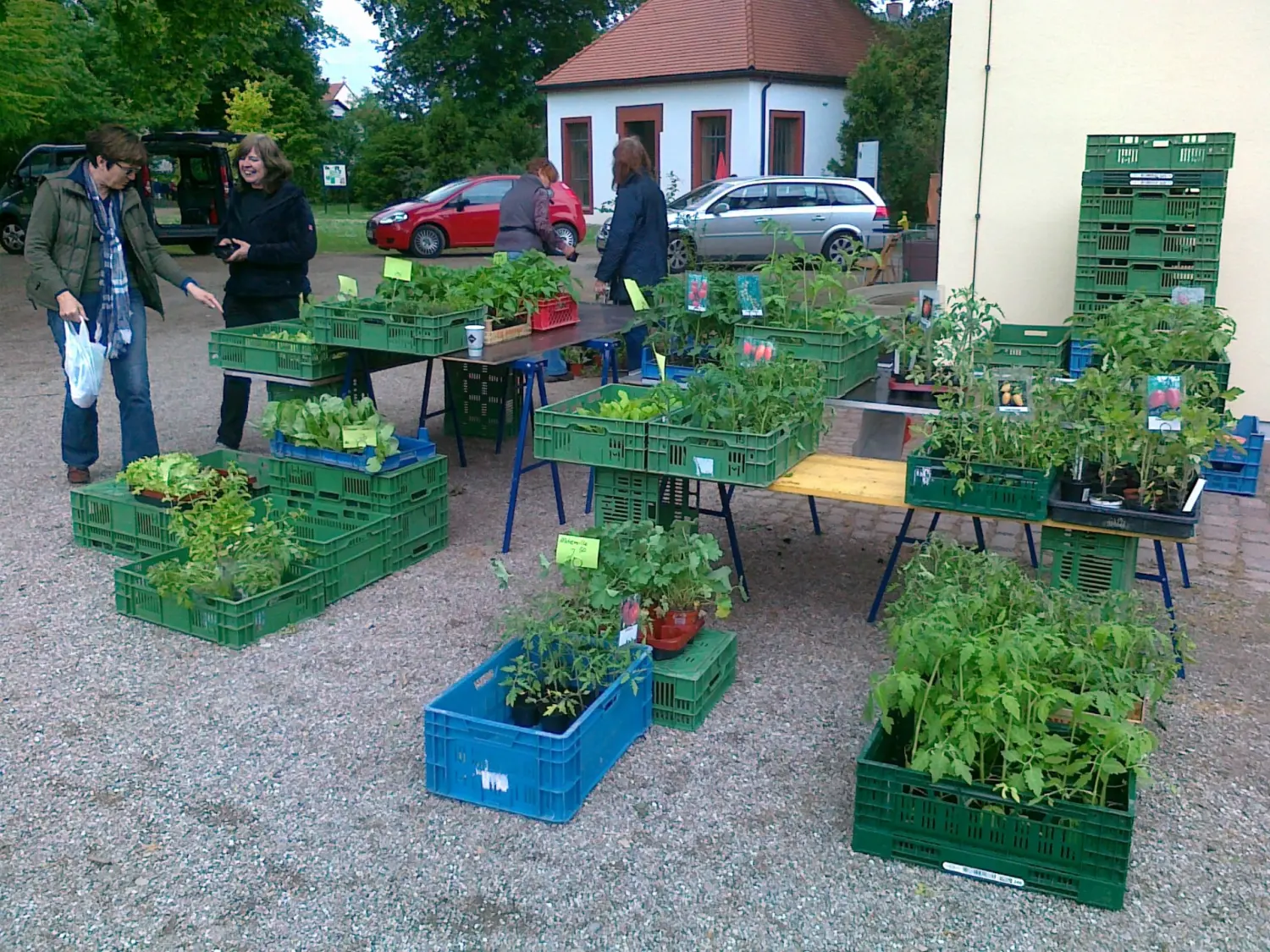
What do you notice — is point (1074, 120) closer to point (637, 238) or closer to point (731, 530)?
point (637, 238)

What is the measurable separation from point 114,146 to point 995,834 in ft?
Answer: 17.0

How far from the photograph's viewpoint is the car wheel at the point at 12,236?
20016 mm

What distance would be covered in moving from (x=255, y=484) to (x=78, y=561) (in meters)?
0.87

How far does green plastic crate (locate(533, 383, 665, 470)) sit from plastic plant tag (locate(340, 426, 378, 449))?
1.06 metres

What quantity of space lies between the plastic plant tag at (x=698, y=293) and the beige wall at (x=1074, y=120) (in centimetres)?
343

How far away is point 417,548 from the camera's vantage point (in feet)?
18.4

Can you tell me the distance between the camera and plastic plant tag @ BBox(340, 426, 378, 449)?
5324mm

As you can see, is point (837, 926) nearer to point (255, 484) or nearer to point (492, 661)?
point (492, 661)

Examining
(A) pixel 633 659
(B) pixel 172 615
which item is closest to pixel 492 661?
(A) pixel 633 659

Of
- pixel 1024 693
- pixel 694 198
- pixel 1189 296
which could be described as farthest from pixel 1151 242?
pixel 694 198

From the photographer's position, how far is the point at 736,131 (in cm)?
2503

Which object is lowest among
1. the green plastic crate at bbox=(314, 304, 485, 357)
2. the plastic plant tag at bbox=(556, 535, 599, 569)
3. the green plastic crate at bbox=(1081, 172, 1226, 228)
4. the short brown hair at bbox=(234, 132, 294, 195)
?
the plastic plant tag at bbox=(556, 535, 599, 569)

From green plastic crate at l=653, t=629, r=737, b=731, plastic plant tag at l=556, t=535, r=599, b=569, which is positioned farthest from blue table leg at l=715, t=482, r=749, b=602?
plastic plant tag at l=556, t=535, r=599, b=569

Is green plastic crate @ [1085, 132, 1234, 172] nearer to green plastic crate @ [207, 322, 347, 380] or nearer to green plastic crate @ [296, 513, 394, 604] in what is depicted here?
green plastic crate @ [207, 322, 347, 380]
